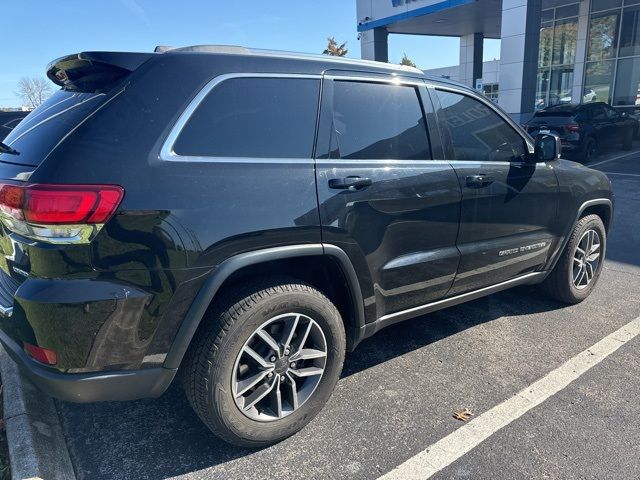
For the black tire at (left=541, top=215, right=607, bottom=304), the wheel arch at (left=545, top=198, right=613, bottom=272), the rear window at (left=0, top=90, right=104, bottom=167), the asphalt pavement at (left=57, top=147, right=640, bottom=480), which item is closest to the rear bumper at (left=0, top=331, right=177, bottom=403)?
the asphalt pavement at (left=57, top=147, right=640, bottom=480)

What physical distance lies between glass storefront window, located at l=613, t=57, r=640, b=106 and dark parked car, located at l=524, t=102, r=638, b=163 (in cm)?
597

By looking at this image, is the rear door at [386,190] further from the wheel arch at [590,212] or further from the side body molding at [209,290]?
the wheel arch at [590,212]

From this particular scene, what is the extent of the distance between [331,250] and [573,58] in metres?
22.7

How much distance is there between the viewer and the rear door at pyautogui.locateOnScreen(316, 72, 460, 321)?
8.27ft

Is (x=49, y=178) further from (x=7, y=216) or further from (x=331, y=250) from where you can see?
(x=331, y=250)

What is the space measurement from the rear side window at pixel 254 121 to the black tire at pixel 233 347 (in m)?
0.66

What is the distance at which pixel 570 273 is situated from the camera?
4.06 meters

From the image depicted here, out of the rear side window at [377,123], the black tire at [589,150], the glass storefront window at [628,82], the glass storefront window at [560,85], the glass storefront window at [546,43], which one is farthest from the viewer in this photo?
the glass storefront window at [546,43]

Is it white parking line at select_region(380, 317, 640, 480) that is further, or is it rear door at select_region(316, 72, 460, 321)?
rear door at select_region(316, 72, 460, 321)

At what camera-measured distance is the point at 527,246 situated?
11.8 feet

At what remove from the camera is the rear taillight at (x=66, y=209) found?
6.18 ft

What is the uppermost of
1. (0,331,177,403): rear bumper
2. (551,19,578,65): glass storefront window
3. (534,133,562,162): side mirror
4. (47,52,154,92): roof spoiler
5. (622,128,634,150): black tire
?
(551,19,578,65): glass storefront window

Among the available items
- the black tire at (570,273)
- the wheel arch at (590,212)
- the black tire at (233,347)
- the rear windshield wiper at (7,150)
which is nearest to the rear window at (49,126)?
the rear windshield wiper at (7,150)

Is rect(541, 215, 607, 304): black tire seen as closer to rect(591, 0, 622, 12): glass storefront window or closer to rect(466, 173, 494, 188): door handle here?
rect(466, 173, 494, 188): door handle
